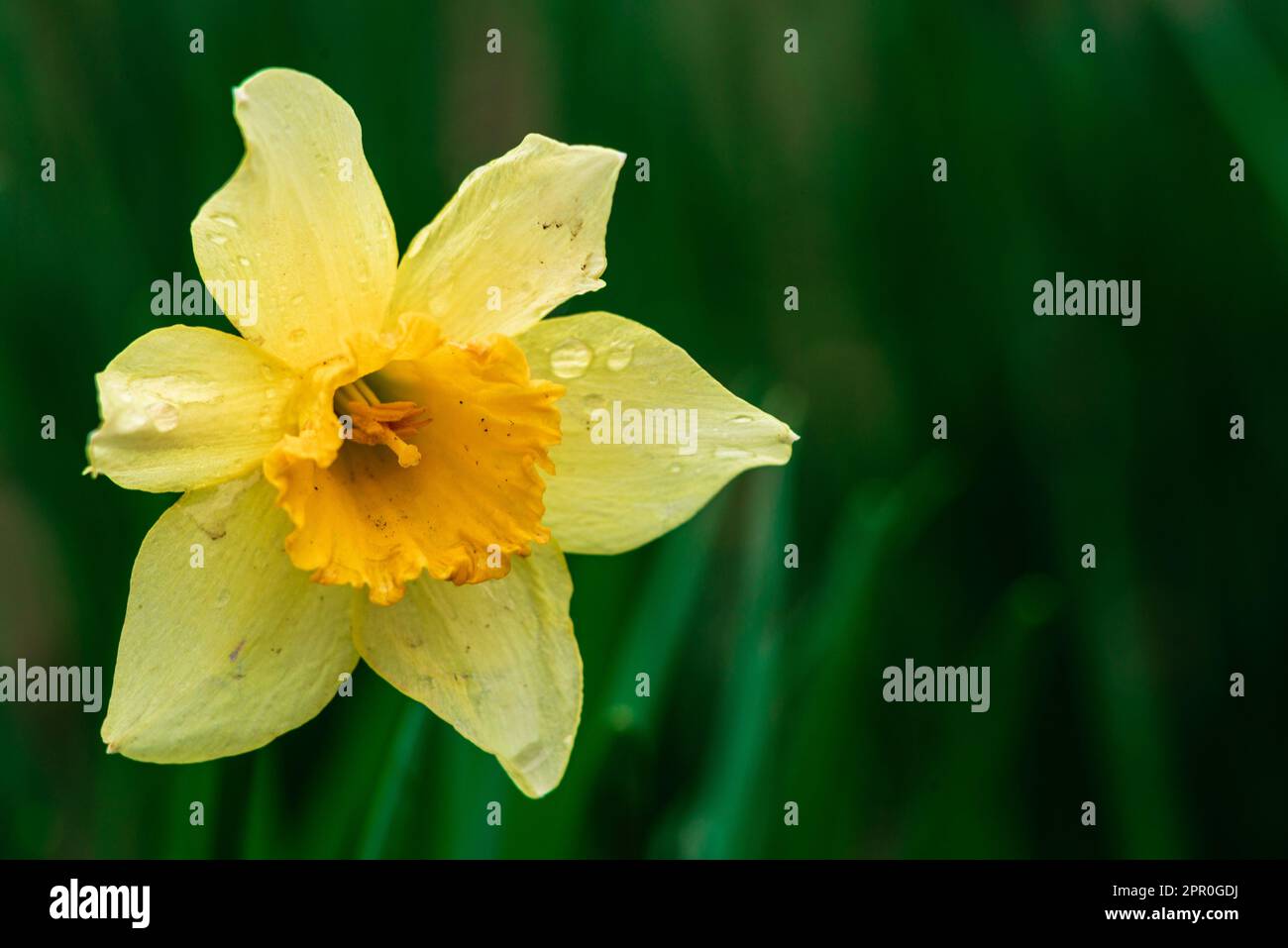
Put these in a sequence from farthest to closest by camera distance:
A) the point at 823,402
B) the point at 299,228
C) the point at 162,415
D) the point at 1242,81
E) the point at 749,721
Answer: the point at 823,402 → the point at 1242,81 → the point at 749,721 → the point at 299,228 → the point at 162,415

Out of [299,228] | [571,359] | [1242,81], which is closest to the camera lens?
[299,228]

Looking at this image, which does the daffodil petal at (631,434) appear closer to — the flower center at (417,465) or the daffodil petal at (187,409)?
the flower center at (417,465)

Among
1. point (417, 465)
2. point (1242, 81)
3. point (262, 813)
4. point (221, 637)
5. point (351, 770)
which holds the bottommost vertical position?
point (351, 770)

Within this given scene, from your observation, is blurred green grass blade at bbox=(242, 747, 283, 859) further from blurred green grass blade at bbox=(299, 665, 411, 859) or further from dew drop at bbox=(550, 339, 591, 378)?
dew drop at bbox=(550, 339, 591, 378)

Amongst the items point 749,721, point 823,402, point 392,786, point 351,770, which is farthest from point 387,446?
point 823,402

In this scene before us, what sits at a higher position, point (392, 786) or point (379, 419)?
point (379, 419)

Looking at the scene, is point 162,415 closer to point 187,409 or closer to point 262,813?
point 187,409
